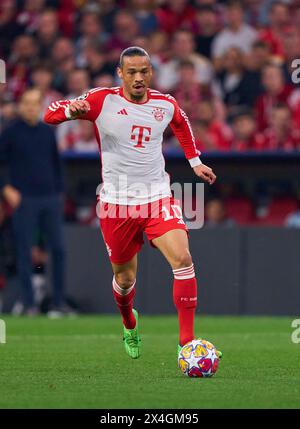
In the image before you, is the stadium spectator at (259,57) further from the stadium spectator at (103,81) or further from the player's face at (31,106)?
the player's face at (31,106)

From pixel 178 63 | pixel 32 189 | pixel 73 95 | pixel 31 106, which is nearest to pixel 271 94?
pixel 178 63

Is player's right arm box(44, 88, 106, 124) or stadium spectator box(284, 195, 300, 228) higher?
stadium spectator box(284, 195, 300, 228)

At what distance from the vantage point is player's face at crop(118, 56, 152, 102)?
9.40 metres

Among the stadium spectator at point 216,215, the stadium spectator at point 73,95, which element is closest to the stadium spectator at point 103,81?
the stadium spectator at point 73,95

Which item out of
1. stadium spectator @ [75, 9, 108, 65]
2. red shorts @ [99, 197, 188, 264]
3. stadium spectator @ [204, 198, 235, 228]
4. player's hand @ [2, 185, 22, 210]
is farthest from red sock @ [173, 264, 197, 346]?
stadium spectator @ [75, 9, 108, 65]

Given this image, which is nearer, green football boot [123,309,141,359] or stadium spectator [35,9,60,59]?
green football boot [123,309,141,359]

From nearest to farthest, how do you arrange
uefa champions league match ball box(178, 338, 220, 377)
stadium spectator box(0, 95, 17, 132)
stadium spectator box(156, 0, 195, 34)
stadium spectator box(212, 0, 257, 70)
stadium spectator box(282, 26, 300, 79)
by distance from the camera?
uefa champions league match ball box(178, 338, 220, 377) < stadium spectator box(282, 26, 300, 79) < stadium spectator box(0, 95, 17, 132) < stadium spectator box(212, 0, 257, 70) < stadium spectator box(156, 0, 195, 34)

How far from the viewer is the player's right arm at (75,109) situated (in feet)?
29.9

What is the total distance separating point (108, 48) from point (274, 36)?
9.05ft

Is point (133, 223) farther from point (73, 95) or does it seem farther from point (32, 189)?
point (73, 95)

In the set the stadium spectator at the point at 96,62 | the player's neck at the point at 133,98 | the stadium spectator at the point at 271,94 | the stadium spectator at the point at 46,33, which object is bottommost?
the player's neck at the point at 133,98

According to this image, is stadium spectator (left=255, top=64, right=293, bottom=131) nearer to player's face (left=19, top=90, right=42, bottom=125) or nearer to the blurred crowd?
the blurred crowd

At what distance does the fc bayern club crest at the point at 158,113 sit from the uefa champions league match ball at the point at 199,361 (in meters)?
1.87

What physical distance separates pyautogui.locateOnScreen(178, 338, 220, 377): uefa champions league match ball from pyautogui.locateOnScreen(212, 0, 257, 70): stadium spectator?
10.1 meters
